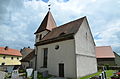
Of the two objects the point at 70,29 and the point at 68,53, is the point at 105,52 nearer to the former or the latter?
the point at 70,29

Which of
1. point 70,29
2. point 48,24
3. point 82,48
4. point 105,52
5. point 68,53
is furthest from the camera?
point 105,52

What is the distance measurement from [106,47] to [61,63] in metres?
26.6

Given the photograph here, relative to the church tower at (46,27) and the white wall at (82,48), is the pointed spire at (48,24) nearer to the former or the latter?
the church tower at (46,27)

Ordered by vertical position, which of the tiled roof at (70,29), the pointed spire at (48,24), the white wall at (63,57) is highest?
the pointed spire at (48,24)

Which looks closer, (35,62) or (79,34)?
(79,34)

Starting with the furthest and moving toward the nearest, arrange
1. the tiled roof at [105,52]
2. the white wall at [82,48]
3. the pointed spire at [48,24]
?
the tiled roof at [105,52] → the pointed spire at [48,24] → the white wall at [82,48]

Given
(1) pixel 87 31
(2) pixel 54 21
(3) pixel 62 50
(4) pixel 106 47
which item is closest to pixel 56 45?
(3) pixel 62 50

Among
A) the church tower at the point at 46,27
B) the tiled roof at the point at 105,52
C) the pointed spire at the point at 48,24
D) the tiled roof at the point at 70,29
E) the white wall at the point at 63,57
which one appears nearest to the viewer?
the white wall at the point at 63,57

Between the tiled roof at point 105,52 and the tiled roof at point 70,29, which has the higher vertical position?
the tiled roof at point 70,29

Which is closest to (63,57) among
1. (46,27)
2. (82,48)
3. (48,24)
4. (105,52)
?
(82,48)

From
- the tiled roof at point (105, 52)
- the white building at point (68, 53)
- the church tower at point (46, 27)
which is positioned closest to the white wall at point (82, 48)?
the white building at point (68, 53)

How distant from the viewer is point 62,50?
16.8 metres

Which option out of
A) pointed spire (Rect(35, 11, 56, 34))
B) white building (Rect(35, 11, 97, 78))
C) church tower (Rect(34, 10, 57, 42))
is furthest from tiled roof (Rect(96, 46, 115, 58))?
church tower (Rect(34, 10, 57, 42))

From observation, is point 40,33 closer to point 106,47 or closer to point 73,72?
point 73,72
